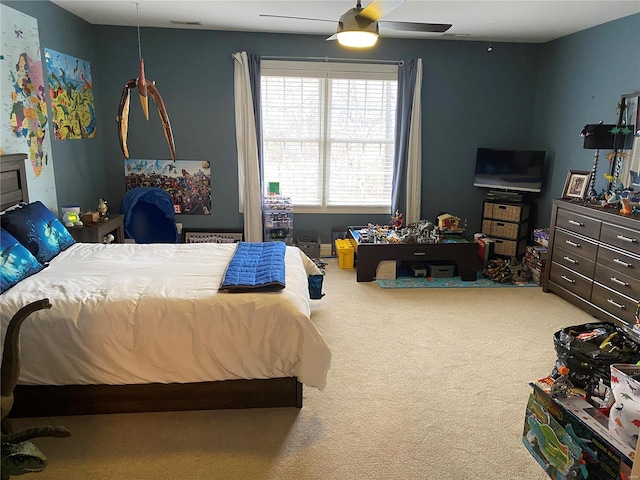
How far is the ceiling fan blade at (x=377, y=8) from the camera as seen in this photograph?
2.54m

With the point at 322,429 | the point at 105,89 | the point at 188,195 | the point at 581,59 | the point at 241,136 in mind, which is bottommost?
the point at 322,429

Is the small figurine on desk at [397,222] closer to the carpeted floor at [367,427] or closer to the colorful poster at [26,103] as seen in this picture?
the carpeted floor at [367,427]

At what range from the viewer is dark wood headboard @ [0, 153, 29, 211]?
3.12 m

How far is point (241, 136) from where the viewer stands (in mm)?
5145

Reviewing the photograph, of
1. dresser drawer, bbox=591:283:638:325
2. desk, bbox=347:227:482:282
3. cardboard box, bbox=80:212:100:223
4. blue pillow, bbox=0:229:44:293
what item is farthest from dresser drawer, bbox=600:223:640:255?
cardboard box, bbox=80:212:100:223

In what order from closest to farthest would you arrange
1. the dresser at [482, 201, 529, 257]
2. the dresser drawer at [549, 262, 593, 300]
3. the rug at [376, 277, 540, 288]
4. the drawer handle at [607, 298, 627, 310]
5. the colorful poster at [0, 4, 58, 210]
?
the colorful poster at [0, 4, 58, 210] → the drawer handle at [607, 298, 627, 310] → the dresser drawer at [549, 262, 593, 300] → the rug at [376, 277, 540, 288] → the dresser at [482, 201, 529, 257]

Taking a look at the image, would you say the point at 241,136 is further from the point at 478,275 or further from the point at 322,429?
the point at 322,429

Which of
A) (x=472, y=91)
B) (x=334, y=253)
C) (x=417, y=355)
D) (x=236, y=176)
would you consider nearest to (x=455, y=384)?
(x=417, y=355)

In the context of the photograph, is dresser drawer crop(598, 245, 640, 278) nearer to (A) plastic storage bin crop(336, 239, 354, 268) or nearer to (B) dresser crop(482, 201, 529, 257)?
(B) dresser crop(482, 201, 529, 257)

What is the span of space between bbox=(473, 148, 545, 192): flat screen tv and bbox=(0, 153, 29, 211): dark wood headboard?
14.9ft

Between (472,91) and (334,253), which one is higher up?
(472,91)

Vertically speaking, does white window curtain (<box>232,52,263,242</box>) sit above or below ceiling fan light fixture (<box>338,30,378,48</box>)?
below

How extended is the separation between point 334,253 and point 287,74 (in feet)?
7.05

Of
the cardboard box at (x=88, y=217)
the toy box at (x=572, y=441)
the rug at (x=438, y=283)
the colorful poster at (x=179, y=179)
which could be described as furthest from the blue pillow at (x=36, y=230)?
the toy box at (x=572, y=441)
